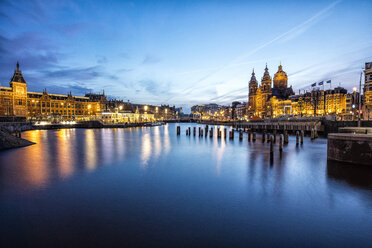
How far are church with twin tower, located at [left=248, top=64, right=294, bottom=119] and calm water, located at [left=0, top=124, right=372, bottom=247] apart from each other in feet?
415

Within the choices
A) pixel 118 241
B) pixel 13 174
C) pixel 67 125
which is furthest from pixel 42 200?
pixel 67 125

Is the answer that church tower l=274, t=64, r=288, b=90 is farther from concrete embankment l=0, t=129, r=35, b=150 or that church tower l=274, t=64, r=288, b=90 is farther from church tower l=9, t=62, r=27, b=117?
concrete embankment l=0, t=129, r=35, b=150

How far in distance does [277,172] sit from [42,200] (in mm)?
15293

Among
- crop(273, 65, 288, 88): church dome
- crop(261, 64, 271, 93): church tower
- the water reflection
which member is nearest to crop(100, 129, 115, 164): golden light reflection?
the water reflection

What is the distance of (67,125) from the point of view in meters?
83.9

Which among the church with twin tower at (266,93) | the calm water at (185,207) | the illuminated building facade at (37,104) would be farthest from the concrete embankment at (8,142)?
the church with twin tower at (266,93)

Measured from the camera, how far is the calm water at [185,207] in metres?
6.99

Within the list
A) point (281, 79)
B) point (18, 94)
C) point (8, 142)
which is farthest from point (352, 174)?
point (281, 79)

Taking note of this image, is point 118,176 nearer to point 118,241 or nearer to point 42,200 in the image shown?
point 42,200

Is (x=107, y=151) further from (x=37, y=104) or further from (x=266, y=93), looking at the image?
(x=266, y=93)

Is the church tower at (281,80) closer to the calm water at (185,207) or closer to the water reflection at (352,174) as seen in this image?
the water reflection at (352,174)

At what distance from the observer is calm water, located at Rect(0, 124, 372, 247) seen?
6.99m

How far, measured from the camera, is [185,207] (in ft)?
31.1

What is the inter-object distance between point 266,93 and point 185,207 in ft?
472
